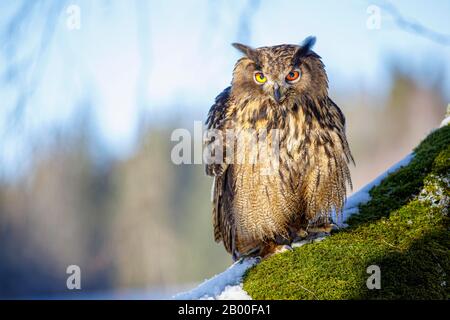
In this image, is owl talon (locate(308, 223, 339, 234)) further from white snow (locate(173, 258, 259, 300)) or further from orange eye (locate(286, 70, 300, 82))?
orange eye (locate(286, 70, 300, 82))

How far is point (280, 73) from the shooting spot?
301 cm

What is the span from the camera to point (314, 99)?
316 centimetres

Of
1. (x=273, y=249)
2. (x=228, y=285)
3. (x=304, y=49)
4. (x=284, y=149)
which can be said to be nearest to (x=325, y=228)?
(x=273, y=249)

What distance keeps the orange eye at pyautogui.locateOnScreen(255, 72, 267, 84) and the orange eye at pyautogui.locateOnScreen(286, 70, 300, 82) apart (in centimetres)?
15

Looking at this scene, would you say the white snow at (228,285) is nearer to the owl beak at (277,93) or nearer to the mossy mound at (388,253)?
→ the mossy mound at (388,253)

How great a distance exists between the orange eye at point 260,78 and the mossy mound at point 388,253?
44.4 inches

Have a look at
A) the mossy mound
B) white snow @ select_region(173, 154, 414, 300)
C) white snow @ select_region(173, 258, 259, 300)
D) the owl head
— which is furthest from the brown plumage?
white snow @ select_region(173, 258, 259, 300)

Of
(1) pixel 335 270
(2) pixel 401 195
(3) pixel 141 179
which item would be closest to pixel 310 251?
(1) pixel 335 270

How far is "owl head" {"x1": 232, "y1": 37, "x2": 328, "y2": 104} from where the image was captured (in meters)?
3.01

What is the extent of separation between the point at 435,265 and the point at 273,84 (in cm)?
145

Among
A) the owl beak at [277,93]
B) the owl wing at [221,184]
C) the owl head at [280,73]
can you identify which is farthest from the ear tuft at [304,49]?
the owl wing at [221,184]
